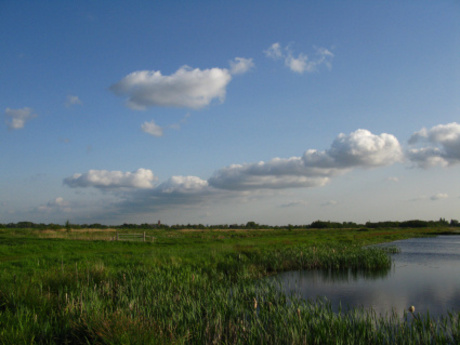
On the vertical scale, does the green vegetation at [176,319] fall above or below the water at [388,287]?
above

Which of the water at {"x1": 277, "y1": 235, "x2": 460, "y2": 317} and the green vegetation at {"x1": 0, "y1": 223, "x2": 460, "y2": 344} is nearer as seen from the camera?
the green vegetation at {"x1": 0, "y1": 223, "x2": 460, "y2": 344}

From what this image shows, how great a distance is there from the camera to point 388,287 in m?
18.3

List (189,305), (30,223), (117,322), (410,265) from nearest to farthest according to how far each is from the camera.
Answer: (117,322)
(189,305)
(410,265)
(30,223)

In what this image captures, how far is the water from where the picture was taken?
14641 mm

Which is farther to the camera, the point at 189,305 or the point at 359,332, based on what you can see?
the point at 189,305

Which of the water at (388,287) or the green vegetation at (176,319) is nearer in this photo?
the green vegetation at (176,319)

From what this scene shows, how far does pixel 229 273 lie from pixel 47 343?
Answer: 13022mm

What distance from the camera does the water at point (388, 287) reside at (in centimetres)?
1464

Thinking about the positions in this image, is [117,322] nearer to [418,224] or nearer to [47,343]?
[47,343]

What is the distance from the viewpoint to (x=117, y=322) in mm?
7273

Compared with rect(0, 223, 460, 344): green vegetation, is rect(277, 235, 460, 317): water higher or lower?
A: lower

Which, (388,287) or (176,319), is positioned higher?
(176,319)

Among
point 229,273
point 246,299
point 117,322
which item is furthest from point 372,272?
point 117,322

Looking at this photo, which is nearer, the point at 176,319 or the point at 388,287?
the point at 176,319
